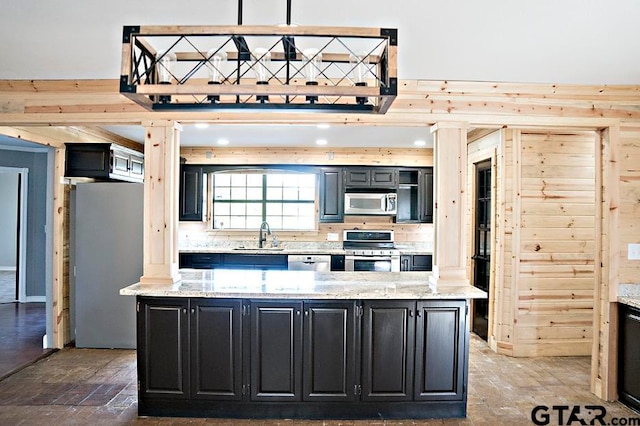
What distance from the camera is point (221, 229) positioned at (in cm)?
677

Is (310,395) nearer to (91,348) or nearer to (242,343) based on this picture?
(242,343)

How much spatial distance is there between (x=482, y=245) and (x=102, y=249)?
4.40 meters

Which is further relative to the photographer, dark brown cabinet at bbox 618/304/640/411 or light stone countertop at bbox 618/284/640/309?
light stone countertop at bbox 618/284/640/309

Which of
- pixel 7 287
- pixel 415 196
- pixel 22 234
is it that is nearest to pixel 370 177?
pixel 415 196

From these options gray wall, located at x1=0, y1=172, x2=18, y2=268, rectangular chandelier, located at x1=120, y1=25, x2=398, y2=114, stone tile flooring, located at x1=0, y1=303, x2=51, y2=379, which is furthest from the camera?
gray wall, located at x1=0, y1=172, x2=18, y2=268

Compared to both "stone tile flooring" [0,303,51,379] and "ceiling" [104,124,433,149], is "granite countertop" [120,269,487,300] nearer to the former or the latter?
"ceiling" [104,124,433,149]

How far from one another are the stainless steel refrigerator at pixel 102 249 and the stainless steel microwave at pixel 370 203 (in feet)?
9.81

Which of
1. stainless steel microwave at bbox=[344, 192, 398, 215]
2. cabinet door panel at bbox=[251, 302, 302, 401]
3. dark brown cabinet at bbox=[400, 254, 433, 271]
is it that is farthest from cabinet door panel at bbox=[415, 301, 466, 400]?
stainless steel microwave at bbox=[344, 192, 398, 215]

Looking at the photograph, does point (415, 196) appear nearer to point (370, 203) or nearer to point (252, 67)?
point (370, 203)

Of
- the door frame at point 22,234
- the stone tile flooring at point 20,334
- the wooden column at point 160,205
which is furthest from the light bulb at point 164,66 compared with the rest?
the door frame at point 22,234

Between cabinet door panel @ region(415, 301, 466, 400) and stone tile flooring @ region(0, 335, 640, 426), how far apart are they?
231mm

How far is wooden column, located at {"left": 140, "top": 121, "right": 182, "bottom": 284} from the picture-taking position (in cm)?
333

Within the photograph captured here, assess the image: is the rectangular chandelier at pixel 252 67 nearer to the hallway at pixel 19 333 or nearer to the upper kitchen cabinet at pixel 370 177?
the hallway at pixel 19 333

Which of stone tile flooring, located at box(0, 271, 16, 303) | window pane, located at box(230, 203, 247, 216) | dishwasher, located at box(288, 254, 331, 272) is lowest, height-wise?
stone tile flooring, located at box(0, 271, 16, 303)
